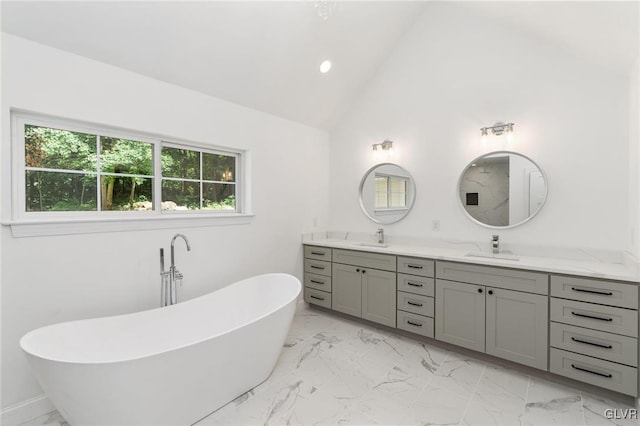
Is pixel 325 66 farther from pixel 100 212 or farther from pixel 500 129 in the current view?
pixel 100 212

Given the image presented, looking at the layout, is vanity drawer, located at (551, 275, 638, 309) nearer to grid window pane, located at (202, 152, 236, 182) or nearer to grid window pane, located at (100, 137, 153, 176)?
grid window pane, located at (202, 152, 236, 182)

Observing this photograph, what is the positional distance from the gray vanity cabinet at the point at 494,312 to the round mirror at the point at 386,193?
38.1 inches

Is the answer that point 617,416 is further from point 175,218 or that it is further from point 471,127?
point 175,218

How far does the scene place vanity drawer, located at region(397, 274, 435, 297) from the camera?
2.78 metres

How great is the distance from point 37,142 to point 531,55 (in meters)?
3.91

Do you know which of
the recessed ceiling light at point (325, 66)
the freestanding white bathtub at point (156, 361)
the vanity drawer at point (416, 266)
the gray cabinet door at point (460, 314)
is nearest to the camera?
the freestanding white bathtub at point (156, 361)

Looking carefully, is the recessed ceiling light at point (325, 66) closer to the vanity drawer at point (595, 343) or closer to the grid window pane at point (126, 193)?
the grid window pane at point (126, 193)

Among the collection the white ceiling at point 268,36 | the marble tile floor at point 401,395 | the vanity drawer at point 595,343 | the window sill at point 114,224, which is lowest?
the marble tile floor at point 401,395

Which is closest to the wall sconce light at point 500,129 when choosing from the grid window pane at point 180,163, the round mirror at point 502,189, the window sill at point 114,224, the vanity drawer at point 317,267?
the round mirror at point 502,189

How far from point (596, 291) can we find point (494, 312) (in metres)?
0.67

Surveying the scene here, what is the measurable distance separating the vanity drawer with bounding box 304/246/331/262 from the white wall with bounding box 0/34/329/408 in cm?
28

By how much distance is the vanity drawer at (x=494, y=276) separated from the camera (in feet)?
7.38

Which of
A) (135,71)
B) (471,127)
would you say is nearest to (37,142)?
(135,71)

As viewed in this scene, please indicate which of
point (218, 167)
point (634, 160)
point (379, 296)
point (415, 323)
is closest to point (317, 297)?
point (379, 296)
